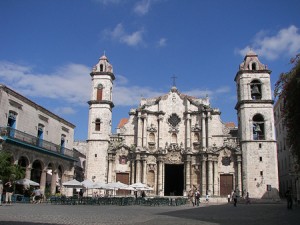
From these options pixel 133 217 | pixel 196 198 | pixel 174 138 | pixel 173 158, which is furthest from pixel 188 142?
pixel 133 217

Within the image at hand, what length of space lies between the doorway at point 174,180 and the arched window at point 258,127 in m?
9.22

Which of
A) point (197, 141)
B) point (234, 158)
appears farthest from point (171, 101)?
point (234, 158)

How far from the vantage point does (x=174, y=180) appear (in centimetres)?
4322

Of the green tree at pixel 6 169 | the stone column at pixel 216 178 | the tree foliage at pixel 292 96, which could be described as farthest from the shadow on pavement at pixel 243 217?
the stone column at pixel 216 178

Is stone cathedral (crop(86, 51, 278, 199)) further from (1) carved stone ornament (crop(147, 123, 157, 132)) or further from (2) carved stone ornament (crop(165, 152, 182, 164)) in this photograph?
(2) carved stone ornament (crop(165, 152, 182, 164))

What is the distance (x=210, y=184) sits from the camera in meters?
38.1

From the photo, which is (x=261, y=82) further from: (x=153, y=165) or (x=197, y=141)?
(x=153, y=165)

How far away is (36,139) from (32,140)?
485mm

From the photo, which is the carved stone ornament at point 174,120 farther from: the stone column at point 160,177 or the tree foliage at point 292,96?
the tree foliage at point 292,96

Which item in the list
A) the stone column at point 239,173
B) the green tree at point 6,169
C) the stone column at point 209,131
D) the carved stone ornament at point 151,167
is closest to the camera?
the green tree at point 6,169

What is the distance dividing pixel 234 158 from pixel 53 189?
62.8ft

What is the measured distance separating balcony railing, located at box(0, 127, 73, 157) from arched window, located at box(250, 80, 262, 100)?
824 inches

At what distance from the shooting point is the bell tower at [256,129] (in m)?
36.6

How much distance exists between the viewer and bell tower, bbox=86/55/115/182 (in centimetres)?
3931
